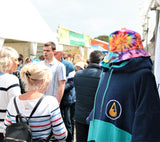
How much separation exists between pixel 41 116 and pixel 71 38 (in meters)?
11.7

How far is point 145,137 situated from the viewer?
3.61ft

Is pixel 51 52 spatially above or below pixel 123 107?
above

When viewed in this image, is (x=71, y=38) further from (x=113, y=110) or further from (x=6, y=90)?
(x=113, y=110)

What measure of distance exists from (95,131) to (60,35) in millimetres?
9785

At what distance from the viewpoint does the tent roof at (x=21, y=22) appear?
22.7 ft

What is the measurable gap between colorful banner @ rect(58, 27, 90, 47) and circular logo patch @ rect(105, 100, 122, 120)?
385 inches

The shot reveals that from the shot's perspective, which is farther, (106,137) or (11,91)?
(11,91)

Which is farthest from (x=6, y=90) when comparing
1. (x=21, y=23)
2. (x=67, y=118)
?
(x=21, y=23)

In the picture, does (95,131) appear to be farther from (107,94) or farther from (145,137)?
(145,137)

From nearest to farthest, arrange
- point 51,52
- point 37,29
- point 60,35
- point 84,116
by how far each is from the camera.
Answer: point 84,116
point 51,52
point 37,29
point 60,35

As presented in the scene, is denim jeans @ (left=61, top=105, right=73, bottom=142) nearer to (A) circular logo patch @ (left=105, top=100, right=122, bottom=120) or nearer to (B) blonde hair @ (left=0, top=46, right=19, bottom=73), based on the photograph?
(B) blonde hair @ (left=0, top=46, right=19, bottom=73)

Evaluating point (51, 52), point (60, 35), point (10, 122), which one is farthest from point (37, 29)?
point (10, 122)

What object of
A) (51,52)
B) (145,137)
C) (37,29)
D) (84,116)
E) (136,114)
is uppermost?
(37,29)

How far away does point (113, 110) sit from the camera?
50.3 inches
